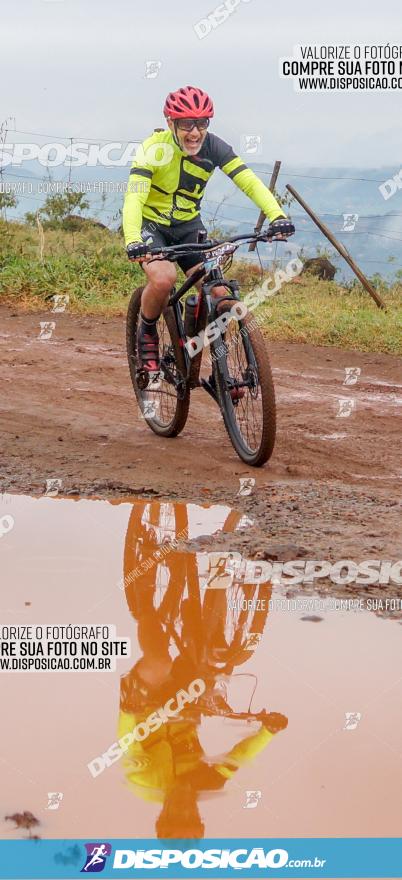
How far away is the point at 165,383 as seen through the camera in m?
8.18

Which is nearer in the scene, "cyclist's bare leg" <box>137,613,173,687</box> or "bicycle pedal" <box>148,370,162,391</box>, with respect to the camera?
"cyclist's bare leg" <box>137,613,173,687</box>

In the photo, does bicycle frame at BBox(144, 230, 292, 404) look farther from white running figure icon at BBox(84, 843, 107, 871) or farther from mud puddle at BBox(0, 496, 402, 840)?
white running figure icon at BBox(84, 843, 107, 871)

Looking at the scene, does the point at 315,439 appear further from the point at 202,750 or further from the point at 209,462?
the point at 202,750

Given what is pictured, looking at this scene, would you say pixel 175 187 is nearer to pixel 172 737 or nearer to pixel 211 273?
pixel 211 273

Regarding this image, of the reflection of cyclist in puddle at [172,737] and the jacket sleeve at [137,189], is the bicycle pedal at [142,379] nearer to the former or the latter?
the jacket sleeve at [137,189]

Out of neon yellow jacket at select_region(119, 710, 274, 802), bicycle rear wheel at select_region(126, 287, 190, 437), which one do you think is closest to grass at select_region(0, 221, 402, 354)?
bicycle rear wheel at select_region(126, 287, 190, 437)

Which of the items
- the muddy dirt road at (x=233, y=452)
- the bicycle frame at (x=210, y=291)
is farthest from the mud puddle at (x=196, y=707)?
the bicycle frame at (x=210, y=291)

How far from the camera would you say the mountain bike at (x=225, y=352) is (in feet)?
21.7

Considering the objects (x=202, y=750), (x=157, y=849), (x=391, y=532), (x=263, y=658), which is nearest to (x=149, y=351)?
(x=391, y=532)

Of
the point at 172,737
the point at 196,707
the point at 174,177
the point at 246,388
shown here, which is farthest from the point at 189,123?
the point at 172,737

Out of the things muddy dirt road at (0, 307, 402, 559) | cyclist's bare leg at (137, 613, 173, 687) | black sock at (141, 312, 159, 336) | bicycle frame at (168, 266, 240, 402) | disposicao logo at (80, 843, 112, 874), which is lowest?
disposicao logo at (80, 843, 112, 874)

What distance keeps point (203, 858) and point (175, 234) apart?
199 inches

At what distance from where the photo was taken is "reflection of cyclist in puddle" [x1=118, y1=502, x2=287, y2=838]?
127 inches

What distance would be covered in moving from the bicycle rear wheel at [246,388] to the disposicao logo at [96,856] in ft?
12.6
